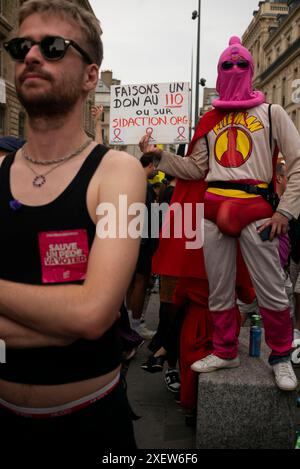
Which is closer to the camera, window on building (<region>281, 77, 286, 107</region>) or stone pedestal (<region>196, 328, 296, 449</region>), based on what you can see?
stone pedestal (<region>196, 328, 296, 449</region>)

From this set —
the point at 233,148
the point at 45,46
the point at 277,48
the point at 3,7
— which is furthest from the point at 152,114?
the point at 277,48

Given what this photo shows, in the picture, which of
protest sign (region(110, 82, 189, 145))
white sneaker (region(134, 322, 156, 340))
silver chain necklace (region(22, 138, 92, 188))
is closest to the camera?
silver chain necklace (region(22, 138, 92, 188))

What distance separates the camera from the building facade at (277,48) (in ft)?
129

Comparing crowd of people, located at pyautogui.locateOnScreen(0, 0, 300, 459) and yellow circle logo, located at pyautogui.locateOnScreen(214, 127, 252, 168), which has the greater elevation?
yellow circle logo, located at pyautogui.locateOnScreen(214, 127, 252, 168)

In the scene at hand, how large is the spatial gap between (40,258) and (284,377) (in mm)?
1904

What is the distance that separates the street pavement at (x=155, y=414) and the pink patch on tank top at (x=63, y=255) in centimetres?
198

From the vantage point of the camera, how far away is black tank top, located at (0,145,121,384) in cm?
132

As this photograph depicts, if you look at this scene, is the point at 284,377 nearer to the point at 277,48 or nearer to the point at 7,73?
the point at 7,73

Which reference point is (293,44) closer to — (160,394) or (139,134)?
(139,134)

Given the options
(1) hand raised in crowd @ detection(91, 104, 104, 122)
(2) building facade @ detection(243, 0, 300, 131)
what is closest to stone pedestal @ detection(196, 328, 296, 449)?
(1) hand raised in crowd @ detection(91, 104, 104, 122)

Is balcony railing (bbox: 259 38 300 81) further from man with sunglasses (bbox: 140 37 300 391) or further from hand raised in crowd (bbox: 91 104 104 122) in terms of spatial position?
man with sunglasses (bbox: 140 37 300 391)

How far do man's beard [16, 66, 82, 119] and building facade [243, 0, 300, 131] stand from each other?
1431 inches

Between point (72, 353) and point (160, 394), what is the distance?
264 cm
